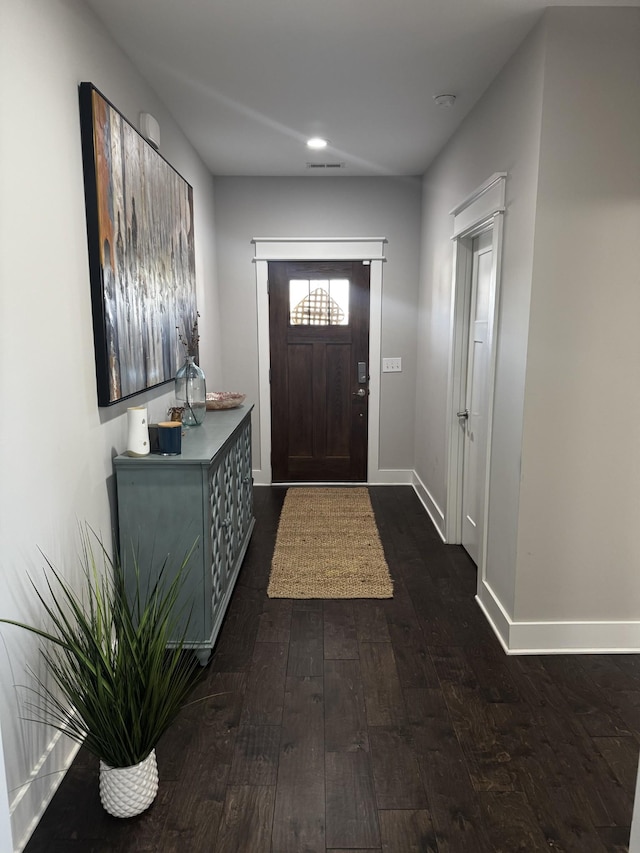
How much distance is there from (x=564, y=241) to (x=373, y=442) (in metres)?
3.05

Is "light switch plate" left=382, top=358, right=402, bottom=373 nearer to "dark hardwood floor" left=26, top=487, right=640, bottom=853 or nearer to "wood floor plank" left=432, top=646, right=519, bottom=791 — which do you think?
"dark hardwood floor" left=26, top=487, right=640, bottom=853

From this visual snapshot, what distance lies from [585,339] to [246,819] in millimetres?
2075

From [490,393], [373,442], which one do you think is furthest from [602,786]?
[373,442]

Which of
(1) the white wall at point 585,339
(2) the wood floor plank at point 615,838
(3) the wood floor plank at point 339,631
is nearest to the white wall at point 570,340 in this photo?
(1) the white wall at point 585,339

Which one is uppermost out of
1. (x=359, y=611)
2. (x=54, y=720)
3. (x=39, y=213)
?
(x=39, y=213)

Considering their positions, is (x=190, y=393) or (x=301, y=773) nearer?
(x=301, y=773)

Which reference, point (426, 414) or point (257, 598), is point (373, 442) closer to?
point (426, 414)

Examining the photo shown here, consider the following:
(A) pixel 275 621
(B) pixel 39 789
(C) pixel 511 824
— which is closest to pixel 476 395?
(A) pixel 275 621

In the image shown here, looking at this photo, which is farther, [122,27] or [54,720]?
[122,27]

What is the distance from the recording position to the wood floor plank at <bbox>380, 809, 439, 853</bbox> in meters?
1.63

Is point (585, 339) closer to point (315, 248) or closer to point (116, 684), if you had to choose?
point (116, 684)

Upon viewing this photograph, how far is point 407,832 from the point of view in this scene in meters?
1.69

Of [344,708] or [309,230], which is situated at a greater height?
[309,230]

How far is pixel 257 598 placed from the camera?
313 centimetres
